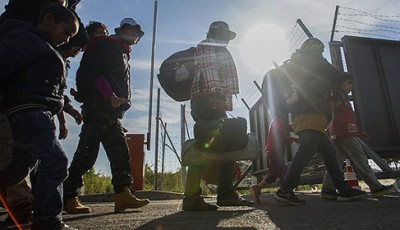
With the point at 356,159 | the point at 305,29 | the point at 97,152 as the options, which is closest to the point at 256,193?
the point at 356,159

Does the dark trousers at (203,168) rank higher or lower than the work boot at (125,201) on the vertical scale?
higher

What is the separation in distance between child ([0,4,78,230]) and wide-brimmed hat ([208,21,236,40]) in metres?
1.50

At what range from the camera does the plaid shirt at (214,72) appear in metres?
2.92

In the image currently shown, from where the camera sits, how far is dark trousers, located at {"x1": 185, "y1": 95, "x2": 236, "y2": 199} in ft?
9.34

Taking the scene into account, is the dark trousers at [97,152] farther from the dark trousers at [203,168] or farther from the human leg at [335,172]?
the human leg at [335,172]

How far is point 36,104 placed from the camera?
69.7 inches

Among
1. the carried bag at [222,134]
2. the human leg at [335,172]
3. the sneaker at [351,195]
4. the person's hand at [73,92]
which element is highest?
the person's hand at [73,92]

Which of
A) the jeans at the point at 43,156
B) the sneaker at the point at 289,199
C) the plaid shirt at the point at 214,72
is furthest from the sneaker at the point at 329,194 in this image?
the jeans at the point at 43,156

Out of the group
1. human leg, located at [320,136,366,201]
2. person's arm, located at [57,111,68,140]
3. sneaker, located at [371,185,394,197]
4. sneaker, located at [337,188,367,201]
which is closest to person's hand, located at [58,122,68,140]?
person's arm, located at [57,111,68,140]

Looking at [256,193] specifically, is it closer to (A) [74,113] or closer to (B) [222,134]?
(B) [222,134]

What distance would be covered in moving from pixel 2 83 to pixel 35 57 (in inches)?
8.4

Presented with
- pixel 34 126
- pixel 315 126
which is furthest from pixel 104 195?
pixel 34 126

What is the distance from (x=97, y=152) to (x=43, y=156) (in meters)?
1.36

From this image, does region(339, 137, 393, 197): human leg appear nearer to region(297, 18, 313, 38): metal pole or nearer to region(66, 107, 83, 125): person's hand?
region(297, 18, 313, 38): metal pole
